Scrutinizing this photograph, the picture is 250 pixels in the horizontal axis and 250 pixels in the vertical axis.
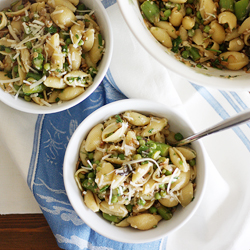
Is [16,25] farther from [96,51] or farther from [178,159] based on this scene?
[178,159]

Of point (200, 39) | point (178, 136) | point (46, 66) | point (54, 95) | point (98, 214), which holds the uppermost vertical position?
point (200, 39)

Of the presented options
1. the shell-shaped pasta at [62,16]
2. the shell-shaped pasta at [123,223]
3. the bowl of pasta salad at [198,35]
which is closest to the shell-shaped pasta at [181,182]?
the shell-shaped pasta at [123,223]

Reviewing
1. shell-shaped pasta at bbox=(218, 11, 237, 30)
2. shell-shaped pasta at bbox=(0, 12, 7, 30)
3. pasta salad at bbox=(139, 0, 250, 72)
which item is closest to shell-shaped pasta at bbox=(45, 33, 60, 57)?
shell-shaped pasta at bbox=(0, 12, 7, 30)

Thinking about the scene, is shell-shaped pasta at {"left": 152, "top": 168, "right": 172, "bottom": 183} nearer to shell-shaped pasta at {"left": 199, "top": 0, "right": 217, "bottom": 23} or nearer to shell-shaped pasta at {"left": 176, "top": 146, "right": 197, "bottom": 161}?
shell-shaped pasta at {"left": 176, "top": 146, "right": 197, "bottom": 161}

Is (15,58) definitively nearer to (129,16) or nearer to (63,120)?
(63,120)

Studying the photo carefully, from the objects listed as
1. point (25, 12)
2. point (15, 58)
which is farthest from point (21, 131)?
point (25, 12)

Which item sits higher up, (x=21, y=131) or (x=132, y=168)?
(x=132, y=168)

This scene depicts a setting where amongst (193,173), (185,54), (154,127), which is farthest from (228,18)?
(193,173)
